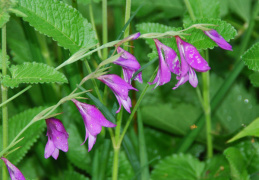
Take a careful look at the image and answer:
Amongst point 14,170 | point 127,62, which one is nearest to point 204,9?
point 127,62

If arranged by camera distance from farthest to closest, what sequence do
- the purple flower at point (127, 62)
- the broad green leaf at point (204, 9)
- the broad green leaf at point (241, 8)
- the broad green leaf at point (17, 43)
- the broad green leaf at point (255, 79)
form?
the broad green leaf at point (241, 8) → the broad green leaf at point (17, 43) → the broad green leaf at point (204, 9) → the broad green leaf at point (255, 79) → the purple flower at point (127, 62)

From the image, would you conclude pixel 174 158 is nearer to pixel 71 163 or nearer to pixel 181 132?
pixel 181 132

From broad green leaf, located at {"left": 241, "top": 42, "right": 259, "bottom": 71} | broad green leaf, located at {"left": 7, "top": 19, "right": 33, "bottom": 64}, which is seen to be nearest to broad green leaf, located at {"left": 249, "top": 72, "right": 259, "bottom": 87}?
broad green leaf, located at {"left": 241, "top": 42, "right": 259, "bottom": 71}

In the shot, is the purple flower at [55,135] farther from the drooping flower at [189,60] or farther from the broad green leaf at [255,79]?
the broad green leaf at [255,79]

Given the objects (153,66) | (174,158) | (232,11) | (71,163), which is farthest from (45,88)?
(232,11)

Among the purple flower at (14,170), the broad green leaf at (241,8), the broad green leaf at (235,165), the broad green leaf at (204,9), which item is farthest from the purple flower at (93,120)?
the broad green leaf at (241,8)

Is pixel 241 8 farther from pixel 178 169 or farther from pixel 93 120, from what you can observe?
pixel 93 120

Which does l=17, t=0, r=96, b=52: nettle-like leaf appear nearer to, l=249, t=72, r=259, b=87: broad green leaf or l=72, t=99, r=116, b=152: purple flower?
l=72, t=99, r=116, b=152: purple flower
